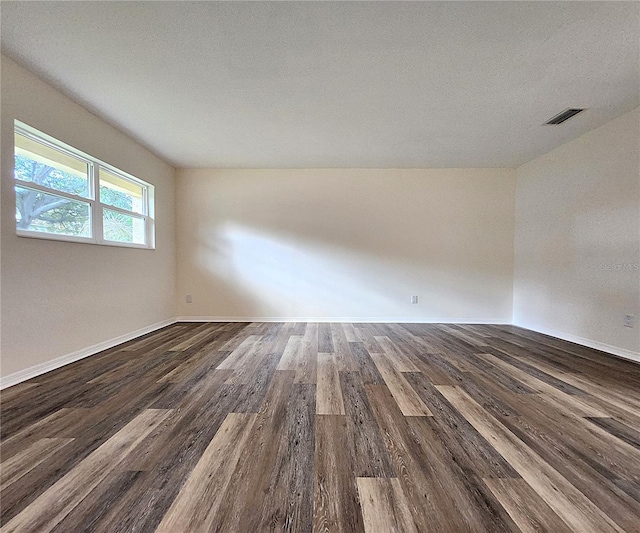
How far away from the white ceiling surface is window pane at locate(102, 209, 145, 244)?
1024 mm

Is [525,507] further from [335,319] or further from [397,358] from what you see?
[335,319]

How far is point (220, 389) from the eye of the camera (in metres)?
2.09

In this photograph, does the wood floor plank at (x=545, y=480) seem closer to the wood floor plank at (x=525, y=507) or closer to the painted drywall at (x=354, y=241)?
the wood floor plank at (x=525, y=507)

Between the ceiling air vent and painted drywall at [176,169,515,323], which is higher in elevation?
the ceiling air vent

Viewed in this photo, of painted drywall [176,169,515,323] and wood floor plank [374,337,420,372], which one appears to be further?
painted drywall [176,169,515,323]

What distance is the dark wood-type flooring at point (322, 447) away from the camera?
1.03m

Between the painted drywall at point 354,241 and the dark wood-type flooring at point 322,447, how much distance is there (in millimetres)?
1995

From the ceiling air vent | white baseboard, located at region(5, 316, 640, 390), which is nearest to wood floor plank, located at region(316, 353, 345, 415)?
white baseboard, located at region(5, 316, 640, 390)

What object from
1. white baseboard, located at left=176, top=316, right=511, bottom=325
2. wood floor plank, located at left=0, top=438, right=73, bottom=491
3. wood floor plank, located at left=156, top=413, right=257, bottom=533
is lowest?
white baseboard, located at left=176, top=316, right=511, bottom=325

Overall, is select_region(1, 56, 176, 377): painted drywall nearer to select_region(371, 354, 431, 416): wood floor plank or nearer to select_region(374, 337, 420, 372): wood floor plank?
select_region(371, 354, 431, 416): wood floor plank

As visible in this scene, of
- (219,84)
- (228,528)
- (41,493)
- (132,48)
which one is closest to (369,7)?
(219,84)

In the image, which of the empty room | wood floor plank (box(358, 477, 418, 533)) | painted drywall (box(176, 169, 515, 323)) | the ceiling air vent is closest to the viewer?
wood floor plank (box(358, 477, 418, 533))

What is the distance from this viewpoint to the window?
7.65 ft

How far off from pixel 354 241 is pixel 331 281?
77 cm
